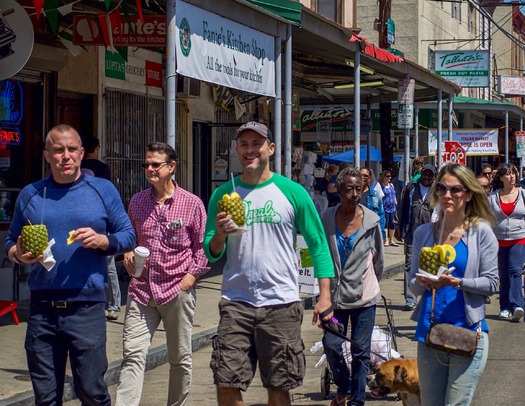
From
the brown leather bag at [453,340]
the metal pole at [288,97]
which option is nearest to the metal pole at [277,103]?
the metal pole at [288,97]

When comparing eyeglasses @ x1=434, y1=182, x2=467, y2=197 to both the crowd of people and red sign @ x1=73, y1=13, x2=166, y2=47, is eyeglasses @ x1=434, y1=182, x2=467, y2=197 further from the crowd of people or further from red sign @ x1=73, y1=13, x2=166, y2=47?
red sign @ x1=73, y1=13, x2=166, y2=47

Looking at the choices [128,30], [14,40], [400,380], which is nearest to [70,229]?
[400,380]

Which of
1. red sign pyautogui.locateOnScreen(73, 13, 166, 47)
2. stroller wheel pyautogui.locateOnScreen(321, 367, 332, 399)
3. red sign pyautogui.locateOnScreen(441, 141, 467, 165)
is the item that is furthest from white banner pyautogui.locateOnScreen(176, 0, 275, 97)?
red sign pyautogui.locateOnScreen(441, 141, 467, 165)

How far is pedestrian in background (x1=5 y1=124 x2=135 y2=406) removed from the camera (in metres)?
5.64

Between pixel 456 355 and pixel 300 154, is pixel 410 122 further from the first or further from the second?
pixel 456 355

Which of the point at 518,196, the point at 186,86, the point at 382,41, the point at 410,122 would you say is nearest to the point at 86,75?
the point at 186,86

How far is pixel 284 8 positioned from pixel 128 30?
224cm

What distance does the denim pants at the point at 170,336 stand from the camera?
6906 mm

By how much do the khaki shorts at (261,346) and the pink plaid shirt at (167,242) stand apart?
1.20 meters

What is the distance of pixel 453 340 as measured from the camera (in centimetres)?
528

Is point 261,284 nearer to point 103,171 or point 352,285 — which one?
point 352,285

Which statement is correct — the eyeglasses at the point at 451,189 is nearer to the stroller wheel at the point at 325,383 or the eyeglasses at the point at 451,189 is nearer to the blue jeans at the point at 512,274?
the stroller wheel at the point at 325,383

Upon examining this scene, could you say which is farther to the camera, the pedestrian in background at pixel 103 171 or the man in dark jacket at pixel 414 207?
the man in dark jacket at pixel 414 207

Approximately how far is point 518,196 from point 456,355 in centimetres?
808
